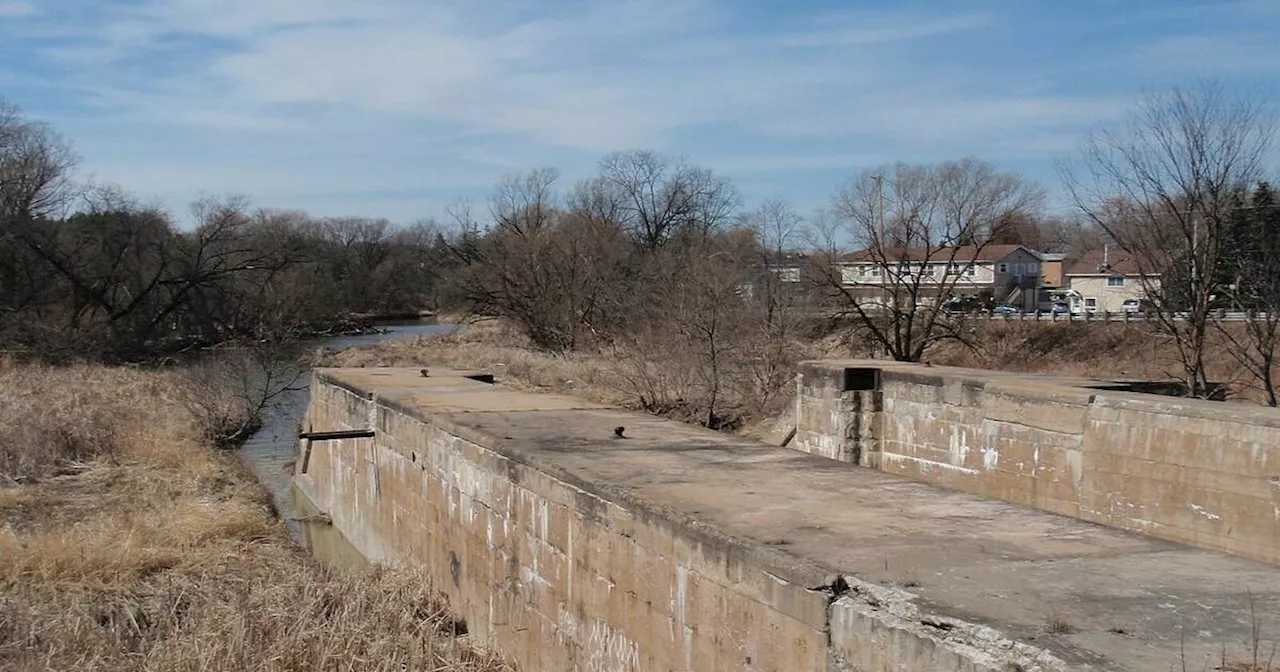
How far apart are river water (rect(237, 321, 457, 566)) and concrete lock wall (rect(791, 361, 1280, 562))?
6414 mm

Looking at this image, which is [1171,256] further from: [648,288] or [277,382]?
[277,382]

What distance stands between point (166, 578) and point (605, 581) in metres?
5.27

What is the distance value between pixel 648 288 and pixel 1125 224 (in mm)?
13938

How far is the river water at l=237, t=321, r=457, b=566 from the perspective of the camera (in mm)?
13141

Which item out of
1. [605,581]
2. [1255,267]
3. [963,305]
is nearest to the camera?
[605,581]

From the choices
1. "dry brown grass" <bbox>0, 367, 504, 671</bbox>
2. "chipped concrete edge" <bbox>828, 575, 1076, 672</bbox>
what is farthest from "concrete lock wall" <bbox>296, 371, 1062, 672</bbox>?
"dry brown grass" <bbox>0, 367, 504, 671</bbox>

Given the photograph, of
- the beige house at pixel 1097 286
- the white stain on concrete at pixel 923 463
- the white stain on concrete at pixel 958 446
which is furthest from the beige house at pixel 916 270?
the white stain on concrete at pixel 958 446

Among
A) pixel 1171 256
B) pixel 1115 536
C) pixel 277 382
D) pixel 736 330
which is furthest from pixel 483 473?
pixel 1171 256

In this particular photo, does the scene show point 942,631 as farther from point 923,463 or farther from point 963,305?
point 963,305

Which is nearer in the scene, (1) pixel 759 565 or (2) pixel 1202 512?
(1) pixel 759 565

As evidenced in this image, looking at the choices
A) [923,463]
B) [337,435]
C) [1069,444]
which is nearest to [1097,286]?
[923,463]

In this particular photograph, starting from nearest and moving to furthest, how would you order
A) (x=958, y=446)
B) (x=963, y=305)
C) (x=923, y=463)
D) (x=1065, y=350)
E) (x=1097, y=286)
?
(x=958, y=446) < (x=923, y=463) < (x=1065, y=350) < (x=963, y=305) < (x=1097, y=286)

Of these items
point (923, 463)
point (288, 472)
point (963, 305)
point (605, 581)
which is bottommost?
point (288, 472)

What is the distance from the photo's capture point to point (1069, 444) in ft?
32.9
